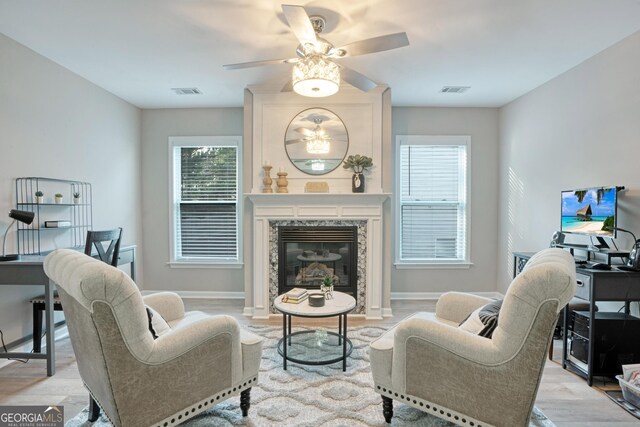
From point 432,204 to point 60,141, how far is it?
14.7 feet

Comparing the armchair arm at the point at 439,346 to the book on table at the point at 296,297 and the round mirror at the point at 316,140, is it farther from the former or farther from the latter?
the round mirror at the point at 316,140

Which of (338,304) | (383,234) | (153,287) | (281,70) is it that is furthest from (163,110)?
(338,304)

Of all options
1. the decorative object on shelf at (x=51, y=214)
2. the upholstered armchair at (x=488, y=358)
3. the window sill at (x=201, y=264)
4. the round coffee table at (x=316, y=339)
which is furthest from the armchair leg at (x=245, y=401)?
the window sill at (x=201, y=264)

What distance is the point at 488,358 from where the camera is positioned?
5.28 ft

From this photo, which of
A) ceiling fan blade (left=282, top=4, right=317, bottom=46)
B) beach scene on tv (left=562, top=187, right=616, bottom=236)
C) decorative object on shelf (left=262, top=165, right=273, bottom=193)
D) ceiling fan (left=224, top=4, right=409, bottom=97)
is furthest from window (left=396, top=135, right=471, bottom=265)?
ceiling fan blade (left=282, top=4, right=317, bottom=46)

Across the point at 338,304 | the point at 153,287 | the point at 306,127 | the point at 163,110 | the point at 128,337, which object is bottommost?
the point at 153,287

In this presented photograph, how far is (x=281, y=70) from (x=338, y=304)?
2.44m

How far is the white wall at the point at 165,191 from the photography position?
4.77 m

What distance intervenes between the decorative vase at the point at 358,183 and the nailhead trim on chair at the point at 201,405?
2448 millimetres

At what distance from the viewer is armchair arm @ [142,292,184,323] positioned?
2.38 m

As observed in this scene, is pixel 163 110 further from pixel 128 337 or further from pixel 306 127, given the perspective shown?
pixel 128 337

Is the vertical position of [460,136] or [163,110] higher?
[163,110]

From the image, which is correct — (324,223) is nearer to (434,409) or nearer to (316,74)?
(316,74)

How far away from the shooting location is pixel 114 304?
57.0 inches
